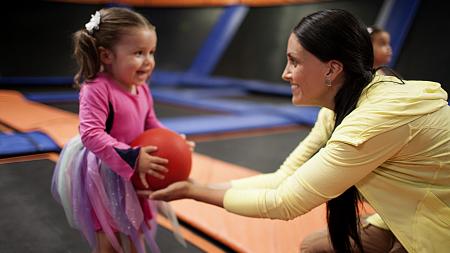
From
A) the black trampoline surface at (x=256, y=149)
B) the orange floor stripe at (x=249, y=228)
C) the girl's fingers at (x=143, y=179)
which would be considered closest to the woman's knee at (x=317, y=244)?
the orange floor stripe at (x=249, y=228)

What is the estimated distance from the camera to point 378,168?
50.9 inches

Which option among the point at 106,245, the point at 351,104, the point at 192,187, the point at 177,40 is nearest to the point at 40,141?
the point at 106,245

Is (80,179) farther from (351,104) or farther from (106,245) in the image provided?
(351,104)

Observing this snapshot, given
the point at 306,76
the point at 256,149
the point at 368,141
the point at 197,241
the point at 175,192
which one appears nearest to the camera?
the point at 368,141

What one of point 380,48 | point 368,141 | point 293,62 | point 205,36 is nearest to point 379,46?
point 380,48

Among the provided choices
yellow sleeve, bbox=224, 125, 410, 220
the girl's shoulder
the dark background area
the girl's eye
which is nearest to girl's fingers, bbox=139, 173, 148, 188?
the girl's shoulder

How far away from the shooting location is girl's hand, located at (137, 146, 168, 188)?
4.89 feet

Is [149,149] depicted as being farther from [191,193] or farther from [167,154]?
[191,193]

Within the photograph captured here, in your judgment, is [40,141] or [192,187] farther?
[40,141]

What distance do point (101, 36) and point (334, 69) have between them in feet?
2.80

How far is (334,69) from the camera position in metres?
1.29

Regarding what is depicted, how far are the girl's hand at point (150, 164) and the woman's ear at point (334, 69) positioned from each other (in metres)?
0.65

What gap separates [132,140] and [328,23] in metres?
0.86

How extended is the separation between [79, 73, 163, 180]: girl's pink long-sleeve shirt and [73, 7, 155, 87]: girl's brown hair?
56 millimetres
